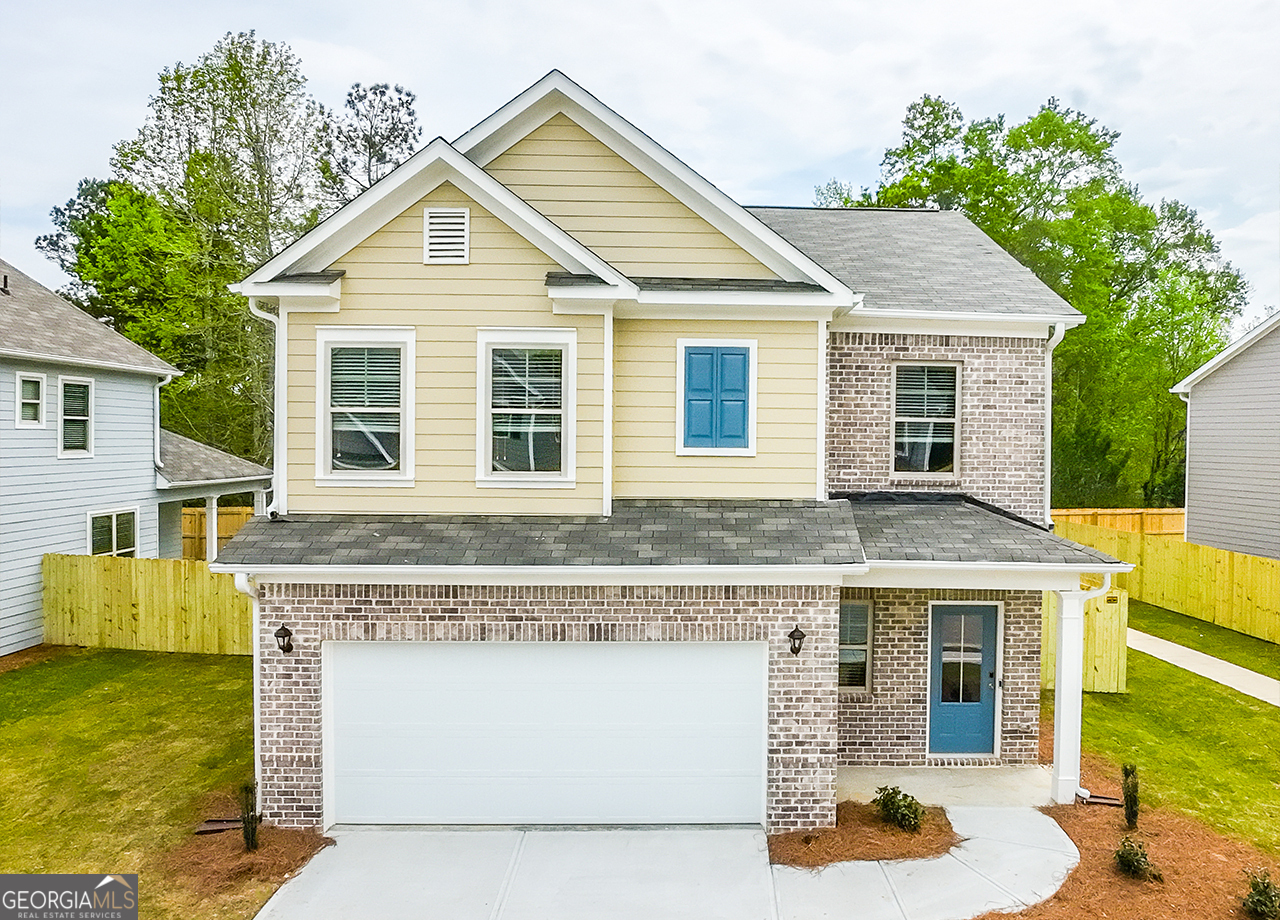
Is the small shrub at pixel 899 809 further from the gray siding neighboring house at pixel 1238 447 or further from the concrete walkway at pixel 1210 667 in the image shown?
the gray siding neighboring house at pixel 1238 447

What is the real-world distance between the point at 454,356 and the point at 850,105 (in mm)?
29433

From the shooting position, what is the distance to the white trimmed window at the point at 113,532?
1570 cm

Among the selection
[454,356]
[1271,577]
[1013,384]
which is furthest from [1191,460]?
[454,356]

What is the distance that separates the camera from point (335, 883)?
269 inches

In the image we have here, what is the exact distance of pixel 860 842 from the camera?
750 centimetres

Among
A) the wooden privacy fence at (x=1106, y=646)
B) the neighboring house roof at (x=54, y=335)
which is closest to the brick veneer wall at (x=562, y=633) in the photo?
the wooden privacy fence at (x=1106, y=646)

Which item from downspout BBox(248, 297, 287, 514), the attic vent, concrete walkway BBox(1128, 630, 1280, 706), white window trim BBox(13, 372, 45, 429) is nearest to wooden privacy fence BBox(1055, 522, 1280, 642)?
concrete walkway BBox(1128, 630, 1280, 706)

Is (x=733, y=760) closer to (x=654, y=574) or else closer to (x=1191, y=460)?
(x=654, y=574)

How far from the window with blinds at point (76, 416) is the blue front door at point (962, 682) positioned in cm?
1693

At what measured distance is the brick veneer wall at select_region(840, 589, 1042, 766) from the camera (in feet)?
31.6

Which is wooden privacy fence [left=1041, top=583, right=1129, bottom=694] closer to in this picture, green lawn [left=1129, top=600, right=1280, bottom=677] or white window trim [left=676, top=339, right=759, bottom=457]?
green lawn [left=1129, top=600, right=1280, bottom=677]

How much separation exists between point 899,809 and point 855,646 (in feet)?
7.58

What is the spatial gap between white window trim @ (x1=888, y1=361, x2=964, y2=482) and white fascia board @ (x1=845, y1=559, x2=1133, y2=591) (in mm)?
2179

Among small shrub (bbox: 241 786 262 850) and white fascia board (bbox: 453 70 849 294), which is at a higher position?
white fascia board (bbox: 453 70 849 294)
